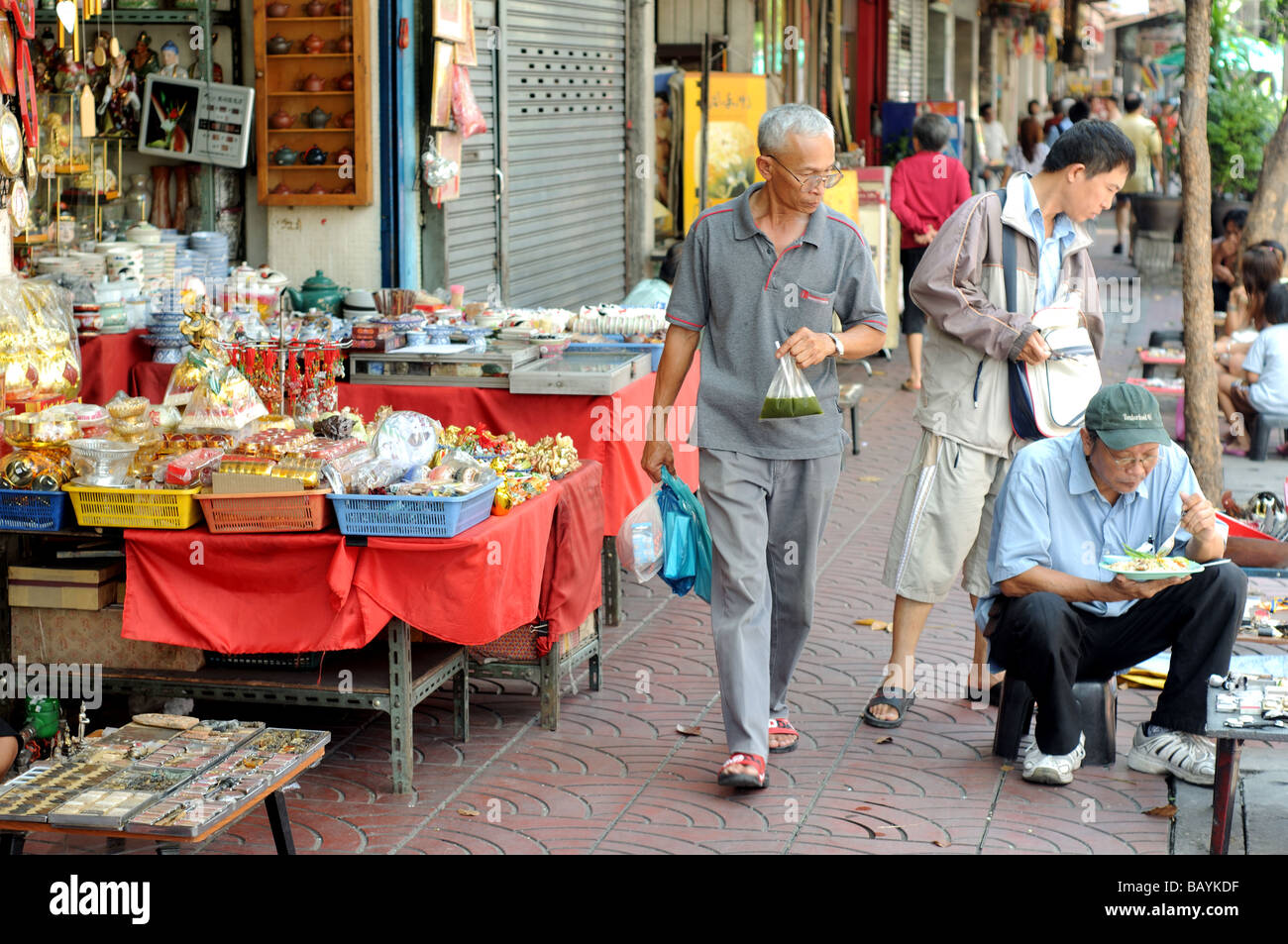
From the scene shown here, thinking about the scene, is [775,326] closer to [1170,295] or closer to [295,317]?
[295,317]

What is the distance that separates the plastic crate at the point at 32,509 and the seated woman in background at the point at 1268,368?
279 inches

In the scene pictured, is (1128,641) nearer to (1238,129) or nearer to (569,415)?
(569,415)

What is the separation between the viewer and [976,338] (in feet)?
16.6

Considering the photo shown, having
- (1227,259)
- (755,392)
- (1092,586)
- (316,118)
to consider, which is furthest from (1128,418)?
(1227,259)

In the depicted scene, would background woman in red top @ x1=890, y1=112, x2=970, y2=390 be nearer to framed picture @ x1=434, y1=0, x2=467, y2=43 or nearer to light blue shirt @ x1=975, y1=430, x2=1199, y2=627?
framed picture @ x1=434, y1=0, x2=467, y2=43

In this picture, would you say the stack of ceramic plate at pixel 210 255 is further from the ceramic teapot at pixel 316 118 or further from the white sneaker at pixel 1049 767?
the white sneaker at pixel 1049 767

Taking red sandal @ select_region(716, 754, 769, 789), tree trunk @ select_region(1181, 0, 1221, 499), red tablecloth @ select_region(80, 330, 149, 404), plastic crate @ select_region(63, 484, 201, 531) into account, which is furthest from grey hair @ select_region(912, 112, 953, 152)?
plastic crate @ select_region(63, 484, 201, 531)

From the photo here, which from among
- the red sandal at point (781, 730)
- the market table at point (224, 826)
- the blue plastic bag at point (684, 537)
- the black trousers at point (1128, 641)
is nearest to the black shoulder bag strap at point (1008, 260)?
the black trousers at point (1128, 641)

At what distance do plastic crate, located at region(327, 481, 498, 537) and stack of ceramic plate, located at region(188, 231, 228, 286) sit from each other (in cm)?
334

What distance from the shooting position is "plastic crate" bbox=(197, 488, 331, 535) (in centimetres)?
453

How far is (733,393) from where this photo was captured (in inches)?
183

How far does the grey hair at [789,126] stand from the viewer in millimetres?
4410
